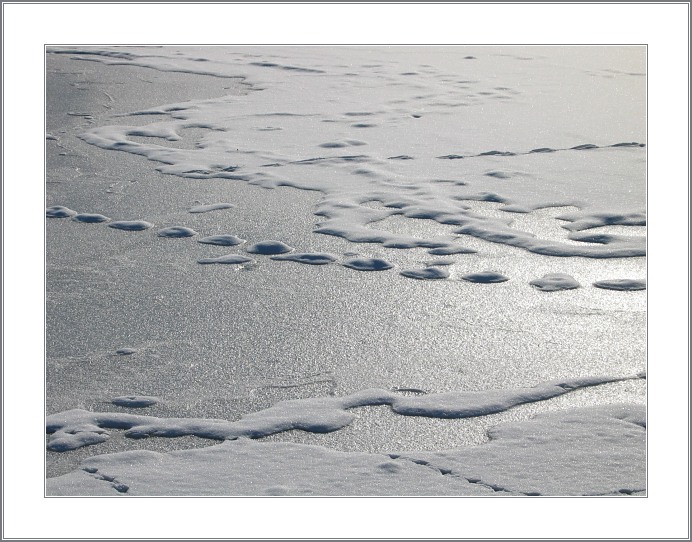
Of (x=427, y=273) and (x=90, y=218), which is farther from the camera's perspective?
(x=90, y=218)

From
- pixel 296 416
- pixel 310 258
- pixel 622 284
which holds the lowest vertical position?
pixel 296 416

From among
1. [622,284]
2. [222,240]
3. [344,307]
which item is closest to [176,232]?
[222,240]

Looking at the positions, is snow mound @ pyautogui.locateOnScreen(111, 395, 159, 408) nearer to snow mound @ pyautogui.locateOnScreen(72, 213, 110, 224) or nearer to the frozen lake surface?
the frozen lake surface

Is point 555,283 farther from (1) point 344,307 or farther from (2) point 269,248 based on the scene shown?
(2) point 269,248

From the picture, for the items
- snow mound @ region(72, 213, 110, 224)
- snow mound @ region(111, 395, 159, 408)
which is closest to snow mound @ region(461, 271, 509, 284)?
snow mound @ region(111, 395, 159, 408)

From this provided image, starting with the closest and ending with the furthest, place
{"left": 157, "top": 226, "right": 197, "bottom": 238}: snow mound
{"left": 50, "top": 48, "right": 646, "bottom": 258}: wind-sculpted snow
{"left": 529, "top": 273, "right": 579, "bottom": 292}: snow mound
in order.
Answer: {"left": 529, "top": 273, "right": 579, "bottom": 292}: snow mound → {"left": 157, "top": 226, "right": 197, "bottom": 238}: snow mound → {"left": 50, "top": 48, "right": 646, "bottom": 258}: wind-sculpted snow

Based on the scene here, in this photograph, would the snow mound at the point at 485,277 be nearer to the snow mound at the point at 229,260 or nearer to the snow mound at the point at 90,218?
the snow mound at the point at 229,260

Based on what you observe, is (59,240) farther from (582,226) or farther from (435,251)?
(582,226)
